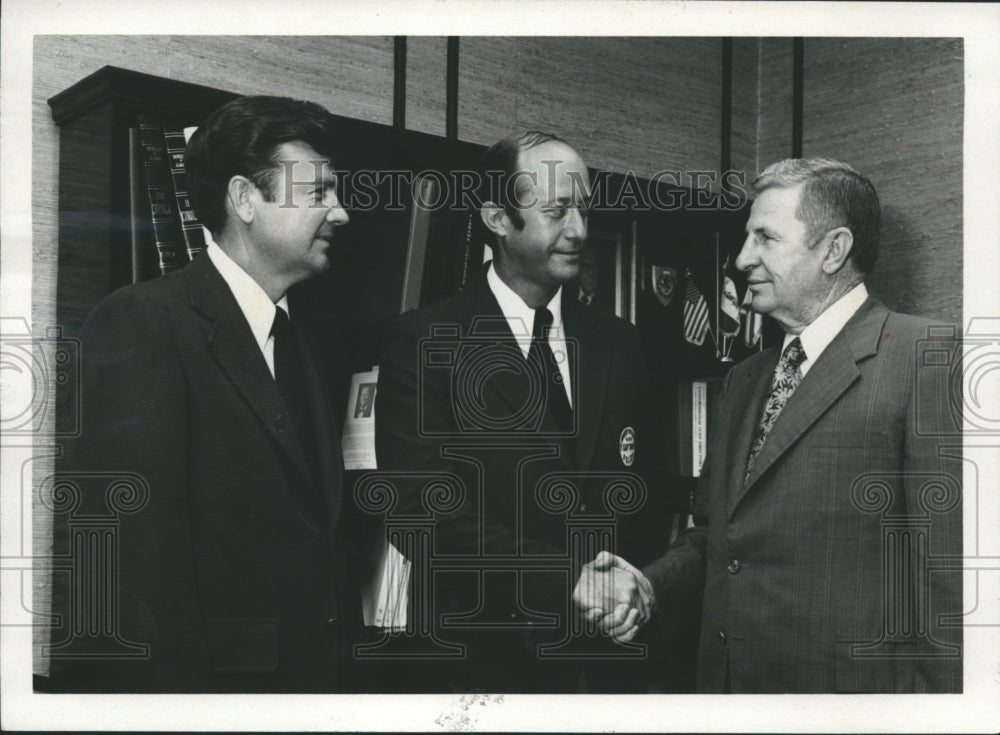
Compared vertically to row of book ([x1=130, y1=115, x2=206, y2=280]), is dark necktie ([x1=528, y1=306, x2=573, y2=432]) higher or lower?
lower

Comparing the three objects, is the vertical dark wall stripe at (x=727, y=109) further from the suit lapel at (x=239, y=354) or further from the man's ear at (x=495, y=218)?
the suit lapel at (x=239, y=354)

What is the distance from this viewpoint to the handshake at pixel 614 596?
209cm

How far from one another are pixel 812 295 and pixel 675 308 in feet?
0.94

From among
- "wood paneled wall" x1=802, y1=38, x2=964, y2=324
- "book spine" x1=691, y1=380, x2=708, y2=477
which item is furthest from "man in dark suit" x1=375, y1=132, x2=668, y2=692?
"wood paneled wall" x1=802, y1=38, x2=964, y2=324

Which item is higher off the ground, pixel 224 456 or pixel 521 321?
pixel 521 321

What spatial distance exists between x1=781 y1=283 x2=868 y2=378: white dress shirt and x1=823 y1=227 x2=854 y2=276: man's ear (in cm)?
6

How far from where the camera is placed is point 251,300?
1.99 metres

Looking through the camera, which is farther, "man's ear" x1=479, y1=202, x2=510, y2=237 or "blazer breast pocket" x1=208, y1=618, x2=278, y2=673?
"man's ear" x1=479, y1=202, x2=510, y2=237

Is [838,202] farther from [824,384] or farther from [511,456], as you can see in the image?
[511,456]

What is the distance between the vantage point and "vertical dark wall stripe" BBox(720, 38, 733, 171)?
2369 mm

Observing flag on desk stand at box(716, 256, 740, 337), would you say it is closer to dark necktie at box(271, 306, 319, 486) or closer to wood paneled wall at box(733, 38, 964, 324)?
wood paneled wall at box(733, 38, 964, 324)

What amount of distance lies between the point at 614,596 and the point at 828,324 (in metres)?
0.70

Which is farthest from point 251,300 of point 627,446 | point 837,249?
point 837,249

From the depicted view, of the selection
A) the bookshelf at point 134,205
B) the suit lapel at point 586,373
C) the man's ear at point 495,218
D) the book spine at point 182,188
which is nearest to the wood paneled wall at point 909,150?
the suit lapel at point 586,373
